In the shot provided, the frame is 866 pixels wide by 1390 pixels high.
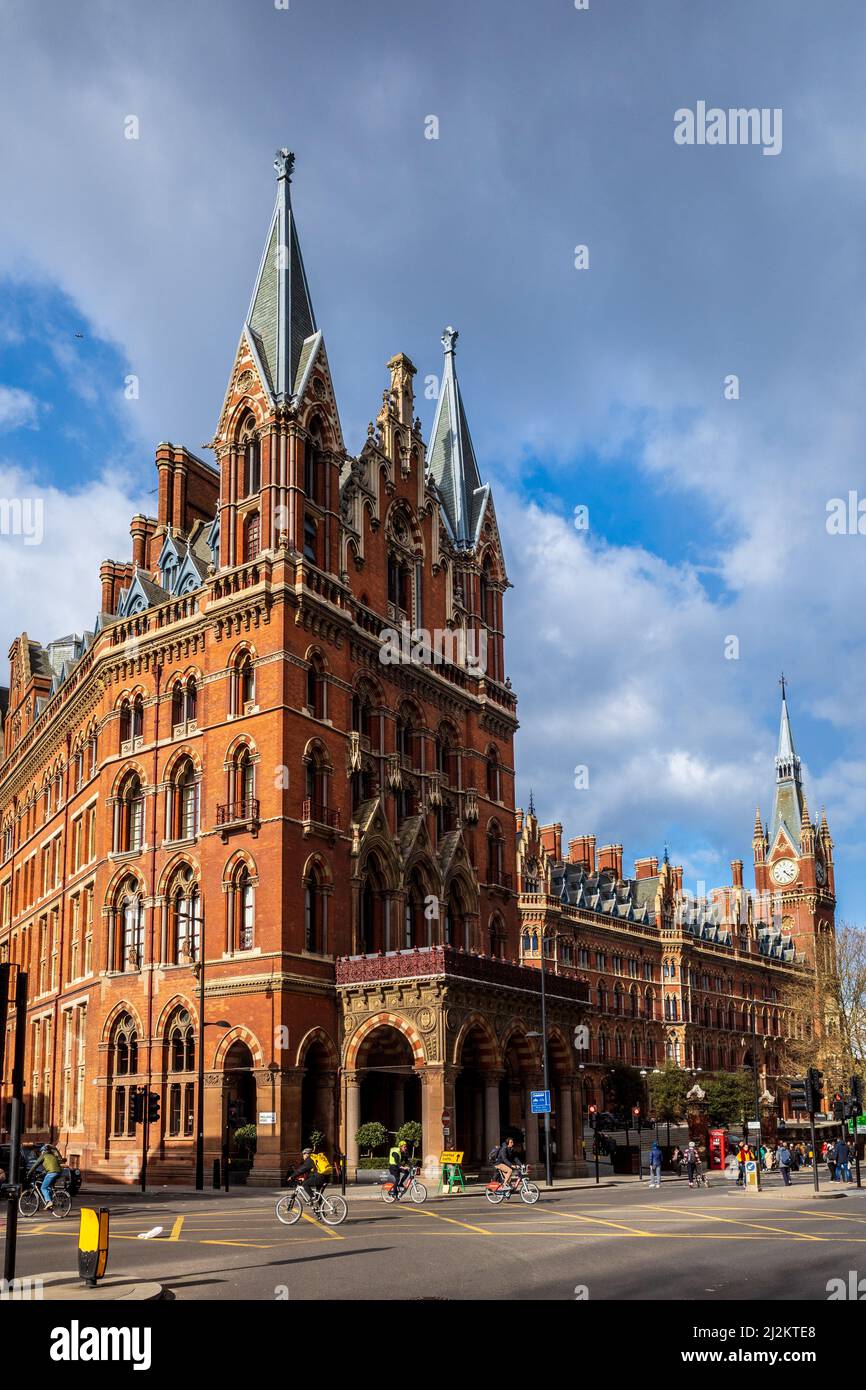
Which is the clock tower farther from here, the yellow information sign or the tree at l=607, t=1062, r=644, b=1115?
the yellow information sign

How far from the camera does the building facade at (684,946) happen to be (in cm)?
9950

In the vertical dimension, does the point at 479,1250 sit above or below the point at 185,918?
below

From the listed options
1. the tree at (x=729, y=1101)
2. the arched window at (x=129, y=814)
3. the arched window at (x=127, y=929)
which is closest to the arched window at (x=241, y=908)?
the arched window at (x=127, y=929)

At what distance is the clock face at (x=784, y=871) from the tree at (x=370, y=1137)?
11927 centimetres

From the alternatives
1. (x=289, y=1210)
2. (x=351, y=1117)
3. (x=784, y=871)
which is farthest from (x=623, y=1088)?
(x=289, y=1210)

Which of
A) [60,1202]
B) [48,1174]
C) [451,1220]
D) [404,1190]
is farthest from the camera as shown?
[404,1190]

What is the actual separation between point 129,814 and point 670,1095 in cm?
5580

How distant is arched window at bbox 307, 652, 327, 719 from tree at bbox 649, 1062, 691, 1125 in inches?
2230

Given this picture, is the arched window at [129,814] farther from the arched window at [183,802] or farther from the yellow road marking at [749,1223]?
the yellow road marking at [749,1223]

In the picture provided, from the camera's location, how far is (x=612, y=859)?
409 ft

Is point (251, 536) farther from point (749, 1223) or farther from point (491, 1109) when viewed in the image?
point (749, 1223)
